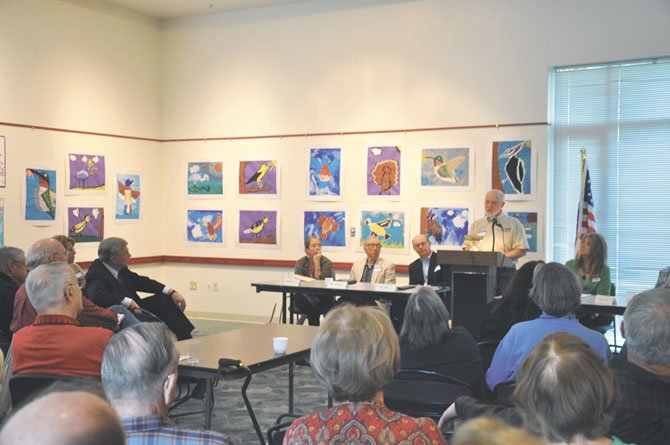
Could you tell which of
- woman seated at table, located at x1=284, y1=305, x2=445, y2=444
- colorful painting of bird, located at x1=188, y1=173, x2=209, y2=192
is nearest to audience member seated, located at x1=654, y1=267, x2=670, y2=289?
woman seated at table, located at x1=284, y1=305, x2=445, y2=444

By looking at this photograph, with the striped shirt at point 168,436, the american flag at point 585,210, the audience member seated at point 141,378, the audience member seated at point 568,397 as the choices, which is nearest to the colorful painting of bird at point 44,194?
the american flag at point 585,210

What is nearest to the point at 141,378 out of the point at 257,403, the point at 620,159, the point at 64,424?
the point at 64,424

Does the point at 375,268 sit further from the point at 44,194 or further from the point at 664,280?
the point at 44,194

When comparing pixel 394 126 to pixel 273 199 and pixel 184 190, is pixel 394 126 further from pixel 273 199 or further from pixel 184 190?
pixel 184 190

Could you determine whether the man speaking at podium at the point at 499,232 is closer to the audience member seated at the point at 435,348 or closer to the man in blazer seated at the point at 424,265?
the man in blazer seated at the point at 424,265

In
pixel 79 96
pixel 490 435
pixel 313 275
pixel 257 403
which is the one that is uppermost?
pixel 79 96

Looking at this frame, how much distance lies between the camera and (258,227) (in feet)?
35.0

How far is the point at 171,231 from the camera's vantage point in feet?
37.4

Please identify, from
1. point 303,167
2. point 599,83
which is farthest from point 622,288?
point 303,167

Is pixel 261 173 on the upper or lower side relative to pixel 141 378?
upper

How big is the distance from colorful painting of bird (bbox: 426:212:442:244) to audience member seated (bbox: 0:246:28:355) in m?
5.13

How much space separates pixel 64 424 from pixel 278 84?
982 cm

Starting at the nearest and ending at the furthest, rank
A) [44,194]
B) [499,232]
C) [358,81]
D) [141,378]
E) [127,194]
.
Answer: [141,378], [499,232], [44,194], [358,81], [127,194]

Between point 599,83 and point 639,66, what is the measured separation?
1.50 ft
